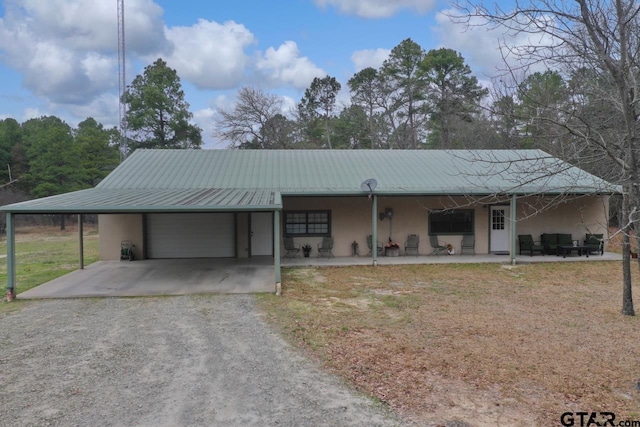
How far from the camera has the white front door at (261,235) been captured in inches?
535

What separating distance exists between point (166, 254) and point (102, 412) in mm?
10328

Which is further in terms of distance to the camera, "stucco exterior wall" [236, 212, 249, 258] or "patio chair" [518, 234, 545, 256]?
"stucco exterior wall" [236, 212, 249, 258]

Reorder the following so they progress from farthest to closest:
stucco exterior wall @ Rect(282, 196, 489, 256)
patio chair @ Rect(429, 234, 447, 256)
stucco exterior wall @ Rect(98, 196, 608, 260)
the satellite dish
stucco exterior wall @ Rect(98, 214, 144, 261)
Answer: patio chair @ Rect(429, 234, 447, 256)
stucco exterior wall @ Rect(282, 196, 489, 256)
stucco exterior wall @ Rect(98, 196, 608, 260)
stucco exterior wall @ Rect(98, 214, 144, 261)
the satellite dish

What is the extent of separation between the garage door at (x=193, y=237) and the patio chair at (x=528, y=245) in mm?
9692

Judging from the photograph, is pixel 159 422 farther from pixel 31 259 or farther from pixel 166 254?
pixel 31 259

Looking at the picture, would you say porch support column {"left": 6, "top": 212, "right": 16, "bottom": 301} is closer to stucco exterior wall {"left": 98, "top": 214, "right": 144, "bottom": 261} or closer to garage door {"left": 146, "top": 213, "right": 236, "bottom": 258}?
stucco exterior wall {"left": 98, "top": 214, "right": 144, "bottom": 261}

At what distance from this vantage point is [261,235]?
44.9 ft

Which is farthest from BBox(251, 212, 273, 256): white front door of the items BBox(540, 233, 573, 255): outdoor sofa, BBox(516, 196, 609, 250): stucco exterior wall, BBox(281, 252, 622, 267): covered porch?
BBox(540, 233, 573, 255): outdoor sofa

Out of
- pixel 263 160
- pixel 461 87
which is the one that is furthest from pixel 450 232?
pixel 461 87

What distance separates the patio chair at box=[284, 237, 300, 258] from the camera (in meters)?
13.1

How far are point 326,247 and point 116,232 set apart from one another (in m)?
6.87

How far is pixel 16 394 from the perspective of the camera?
412 centimetres

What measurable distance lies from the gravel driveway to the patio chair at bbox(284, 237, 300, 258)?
237 inches

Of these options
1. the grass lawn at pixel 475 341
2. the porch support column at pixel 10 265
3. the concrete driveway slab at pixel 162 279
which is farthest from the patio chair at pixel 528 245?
the porch support column at pixel 10 265
